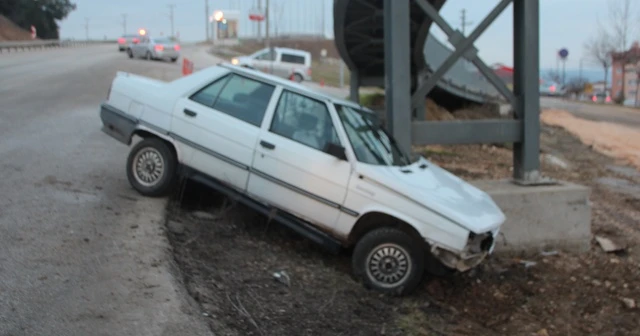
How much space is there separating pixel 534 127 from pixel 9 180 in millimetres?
6622

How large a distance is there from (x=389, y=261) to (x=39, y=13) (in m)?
79.8

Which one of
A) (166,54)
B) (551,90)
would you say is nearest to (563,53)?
(551,90)

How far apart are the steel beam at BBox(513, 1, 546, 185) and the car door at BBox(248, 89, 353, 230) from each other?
327 centimetres

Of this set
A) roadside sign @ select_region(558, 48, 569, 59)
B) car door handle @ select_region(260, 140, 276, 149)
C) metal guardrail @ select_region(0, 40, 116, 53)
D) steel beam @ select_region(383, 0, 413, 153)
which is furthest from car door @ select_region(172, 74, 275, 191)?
metal guardrail @ select_region(0, 40, 116, 53)

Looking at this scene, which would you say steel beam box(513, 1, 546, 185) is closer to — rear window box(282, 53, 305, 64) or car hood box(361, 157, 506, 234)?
car hood box(361, 157, 506, 234)

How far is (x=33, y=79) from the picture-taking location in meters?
24.1

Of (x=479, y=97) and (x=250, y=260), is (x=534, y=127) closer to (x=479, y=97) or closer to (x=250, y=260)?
(x=250, y=260)

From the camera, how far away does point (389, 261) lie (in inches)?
263

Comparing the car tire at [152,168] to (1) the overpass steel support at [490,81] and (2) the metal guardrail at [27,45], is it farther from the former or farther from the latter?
(2) the metal guardrail at [27,45]

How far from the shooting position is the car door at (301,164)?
6922mm

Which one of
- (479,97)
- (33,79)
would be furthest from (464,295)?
(33,79)

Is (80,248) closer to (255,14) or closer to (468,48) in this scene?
(468,48)

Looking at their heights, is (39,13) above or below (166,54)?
above

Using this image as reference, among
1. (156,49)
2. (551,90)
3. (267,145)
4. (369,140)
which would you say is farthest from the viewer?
(551,90)
